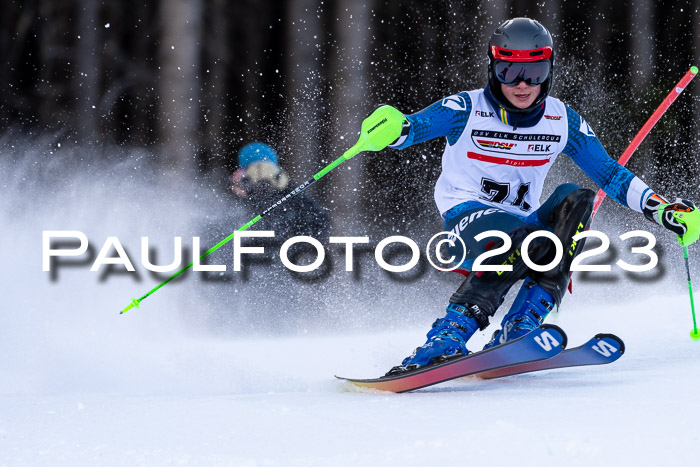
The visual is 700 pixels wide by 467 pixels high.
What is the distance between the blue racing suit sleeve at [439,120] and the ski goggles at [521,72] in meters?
0.16

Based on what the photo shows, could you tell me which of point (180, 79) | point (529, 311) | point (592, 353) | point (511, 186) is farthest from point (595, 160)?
point (180, 79)

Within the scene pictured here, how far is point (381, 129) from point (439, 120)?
0.23 metres

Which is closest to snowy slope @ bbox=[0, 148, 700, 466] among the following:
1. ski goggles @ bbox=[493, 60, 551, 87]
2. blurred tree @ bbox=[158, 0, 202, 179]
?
ski goggles @ bbox=[493, 60, 551, 87]

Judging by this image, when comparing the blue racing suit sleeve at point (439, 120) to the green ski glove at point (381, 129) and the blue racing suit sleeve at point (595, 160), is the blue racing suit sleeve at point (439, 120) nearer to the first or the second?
the green ski glove at point (381, 129)

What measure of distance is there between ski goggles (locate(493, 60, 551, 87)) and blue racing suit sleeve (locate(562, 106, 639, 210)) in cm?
29

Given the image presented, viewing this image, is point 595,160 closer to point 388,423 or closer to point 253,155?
point 388,423

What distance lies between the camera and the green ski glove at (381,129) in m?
2.64

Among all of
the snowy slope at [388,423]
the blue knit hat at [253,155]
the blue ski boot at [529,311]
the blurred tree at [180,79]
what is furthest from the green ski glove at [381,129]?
the blurred tree at [180,79]

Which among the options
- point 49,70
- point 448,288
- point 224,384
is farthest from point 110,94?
point 224,384

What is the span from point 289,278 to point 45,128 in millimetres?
4047

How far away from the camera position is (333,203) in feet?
25.8

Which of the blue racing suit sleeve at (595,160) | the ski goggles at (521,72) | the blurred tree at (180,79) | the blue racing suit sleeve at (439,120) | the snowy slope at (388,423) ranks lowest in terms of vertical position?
the snowy slope at (388,423)

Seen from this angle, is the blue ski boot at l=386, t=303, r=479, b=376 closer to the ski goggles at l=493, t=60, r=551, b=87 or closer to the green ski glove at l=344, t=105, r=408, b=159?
the green ski glove at l=344, t=105, r=408, b=159

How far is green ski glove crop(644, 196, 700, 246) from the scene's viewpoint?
2648 millimetres
